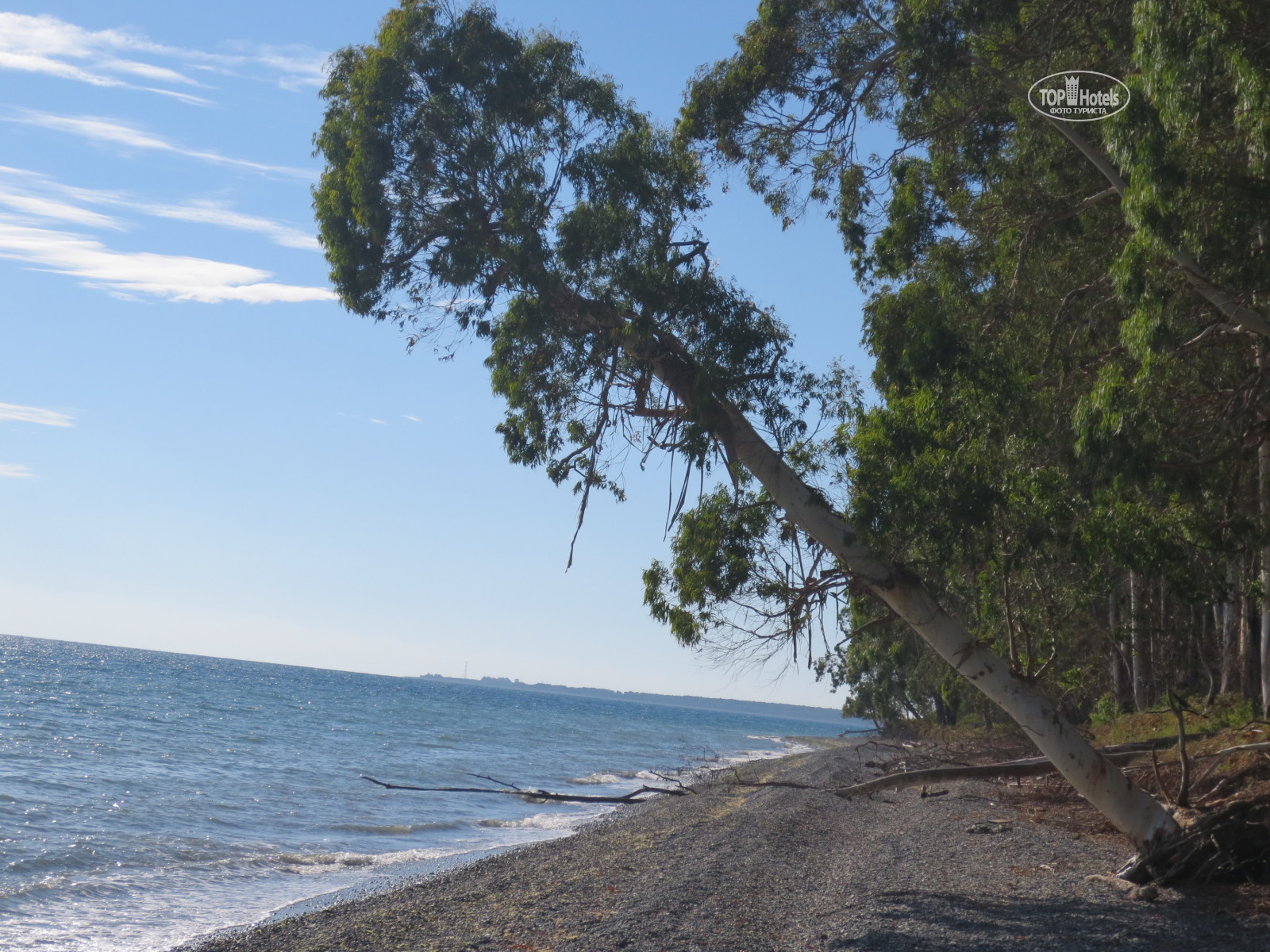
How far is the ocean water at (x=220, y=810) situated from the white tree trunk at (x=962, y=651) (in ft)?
14.4

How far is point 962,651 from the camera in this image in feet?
30.8

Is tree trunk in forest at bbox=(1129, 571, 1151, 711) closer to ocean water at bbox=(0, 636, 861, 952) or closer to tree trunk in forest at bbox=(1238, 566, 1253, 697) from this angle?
tree trunk in forest at bbox=(1238, 566, 1253, 697)

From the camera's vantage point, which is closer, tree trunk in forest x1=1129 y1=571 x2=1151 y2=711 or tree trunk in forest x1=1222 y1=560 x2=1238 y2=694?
tree trunk in forest x1=1222 y1=560 x2=1238 y2=694

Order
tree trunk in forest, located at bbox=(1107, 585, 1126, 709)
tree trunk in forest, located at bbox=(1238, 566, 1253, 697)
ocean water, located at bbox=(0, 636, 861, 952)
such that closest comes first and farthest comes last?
ocean water, located at bbox=(0, 636, 861, 952) → tree trunk in forest, located at bbox=(1238, 566, 1253, 697) → tree trunk in forest, located at bbox=(1107, 585, 1126, 709)

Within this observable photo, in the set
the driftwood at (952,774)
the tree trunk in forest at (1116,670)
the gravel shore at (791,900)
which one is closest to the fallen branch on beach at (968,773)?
the driftwood at (952,774)

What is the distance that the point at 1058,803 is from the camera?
571 inches

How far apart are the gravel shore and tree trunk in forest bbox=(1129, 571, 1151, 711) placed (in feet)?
17.5

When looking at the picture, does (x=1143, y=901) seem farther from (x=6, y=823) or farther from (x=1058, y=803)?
(x=6, y=823)

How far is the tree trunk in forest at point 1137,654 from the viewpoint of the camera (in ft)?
60.8

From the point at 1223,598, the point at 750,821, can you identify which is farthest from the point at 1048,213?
the point at 750,821

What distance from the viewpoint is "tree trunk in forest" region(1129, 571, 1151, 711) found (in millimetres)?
A: 18531

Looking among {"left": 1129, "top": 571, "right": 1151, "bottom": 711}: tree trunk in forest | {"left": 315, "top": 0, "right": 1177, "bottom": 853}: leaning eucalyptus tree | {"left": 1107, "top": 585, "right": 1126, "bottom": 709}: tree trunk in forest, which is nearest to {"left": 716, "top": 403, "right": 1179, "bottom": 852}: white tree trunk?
{"left": 315, "top": 0, "right": 1177, "bottom": 853}: leaning eucalyptus tree

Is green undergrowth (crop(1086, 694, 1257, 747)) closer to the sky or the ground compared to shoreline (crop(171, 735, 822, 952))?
closer to the sky

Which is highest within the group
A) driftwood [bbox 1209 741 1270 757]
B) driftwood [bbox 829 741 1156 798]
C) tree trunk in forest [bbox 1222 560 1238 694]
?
tree trunk in forest [bbox 1222 560 1238 694]
